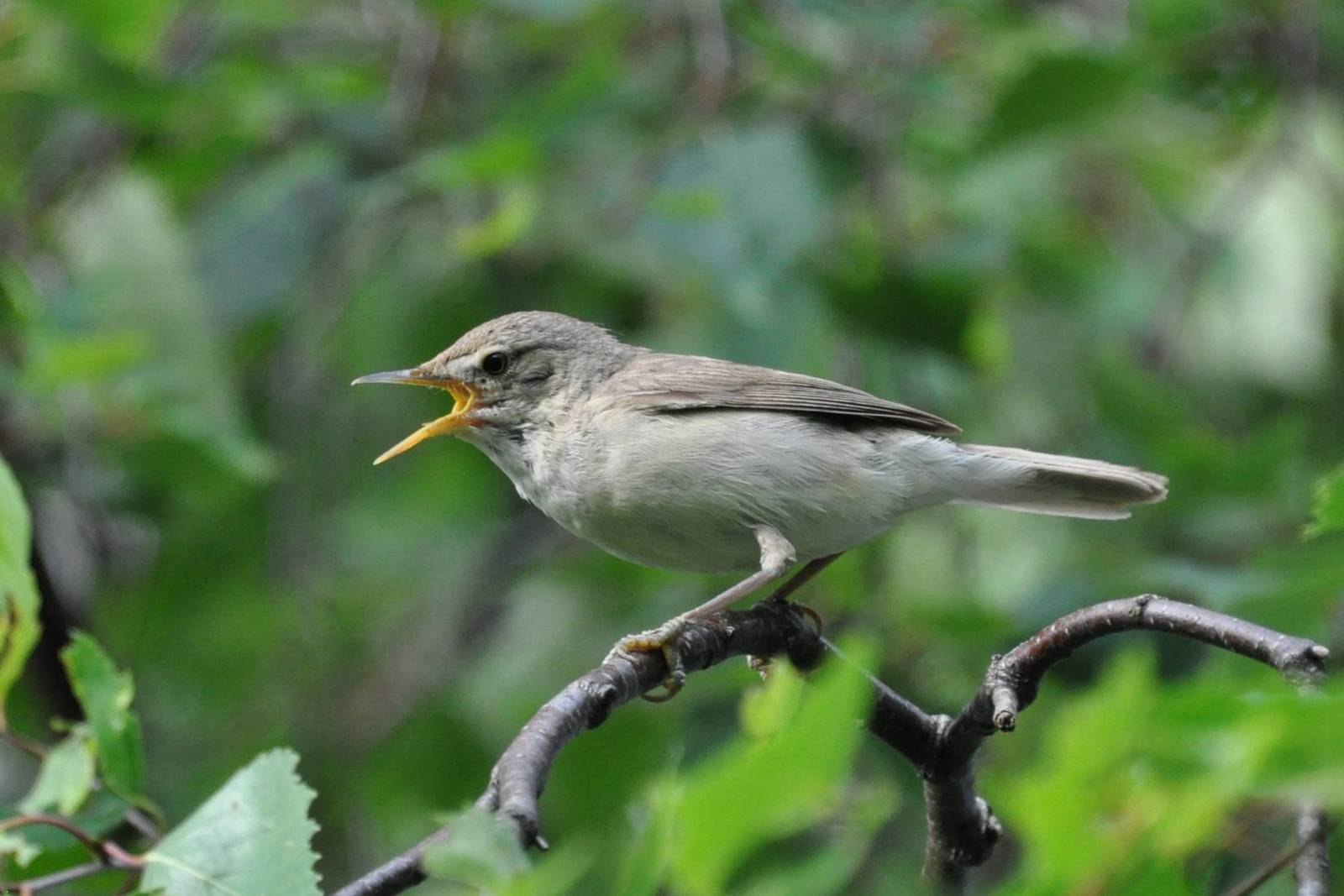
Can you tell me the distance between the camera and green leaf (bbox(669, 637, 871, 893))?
49.2 inches

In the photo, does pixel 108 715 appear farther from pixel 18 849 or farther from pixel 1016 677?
pixel 1016 677

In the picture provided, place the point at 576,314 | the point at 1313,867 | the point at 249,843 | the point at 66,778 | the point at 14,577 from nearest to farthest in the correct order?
1. the point at 1313,867
2. the point at 249,843
3. the point at 14,577
4. the point at 66,778
5. the point at 576,314

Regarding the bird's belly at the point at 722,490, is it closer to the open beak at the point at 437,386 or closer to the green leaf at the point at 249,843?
the open beak at the point at 437,386

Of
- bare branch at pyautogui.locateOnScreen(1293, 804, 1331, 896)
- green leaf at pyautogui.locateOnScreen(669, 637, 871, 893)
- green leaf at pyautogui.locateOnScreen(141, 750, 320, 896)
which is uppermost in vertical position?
bare branch at pyautogui.locateOnScreen(1293, 804, 1331, 896)

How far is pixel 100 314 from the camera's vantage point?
16.6 feet

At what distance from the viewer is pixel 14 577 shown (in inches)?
109

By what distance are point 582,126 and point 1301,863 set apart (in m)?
3.68

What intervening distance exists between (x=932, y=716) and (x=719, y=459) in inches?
56.0

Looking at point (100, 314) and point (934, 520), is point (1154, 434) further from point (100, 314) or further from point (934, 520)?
point (100, 314)

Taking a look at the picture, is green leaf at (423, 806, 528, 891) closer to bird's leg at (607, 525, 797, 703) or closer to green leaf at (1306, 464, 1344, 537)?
green leaf at (1306, 464, 1344, 537)

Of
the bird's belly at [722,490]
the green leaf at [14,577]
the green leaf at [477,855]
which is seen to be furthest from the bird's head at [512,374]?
the green leaf at [477,855]

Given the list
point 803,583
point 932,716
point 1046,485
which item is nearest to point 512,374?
point 803,583

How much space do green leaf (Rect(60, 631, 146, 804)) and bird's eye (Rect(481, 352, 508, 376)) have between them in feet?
6.46

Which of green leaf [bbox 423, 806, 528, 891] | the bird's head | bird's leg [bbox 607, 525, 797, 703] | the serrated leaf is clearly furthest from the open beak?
green leaf [bbox 423, 806, 528, 891]
